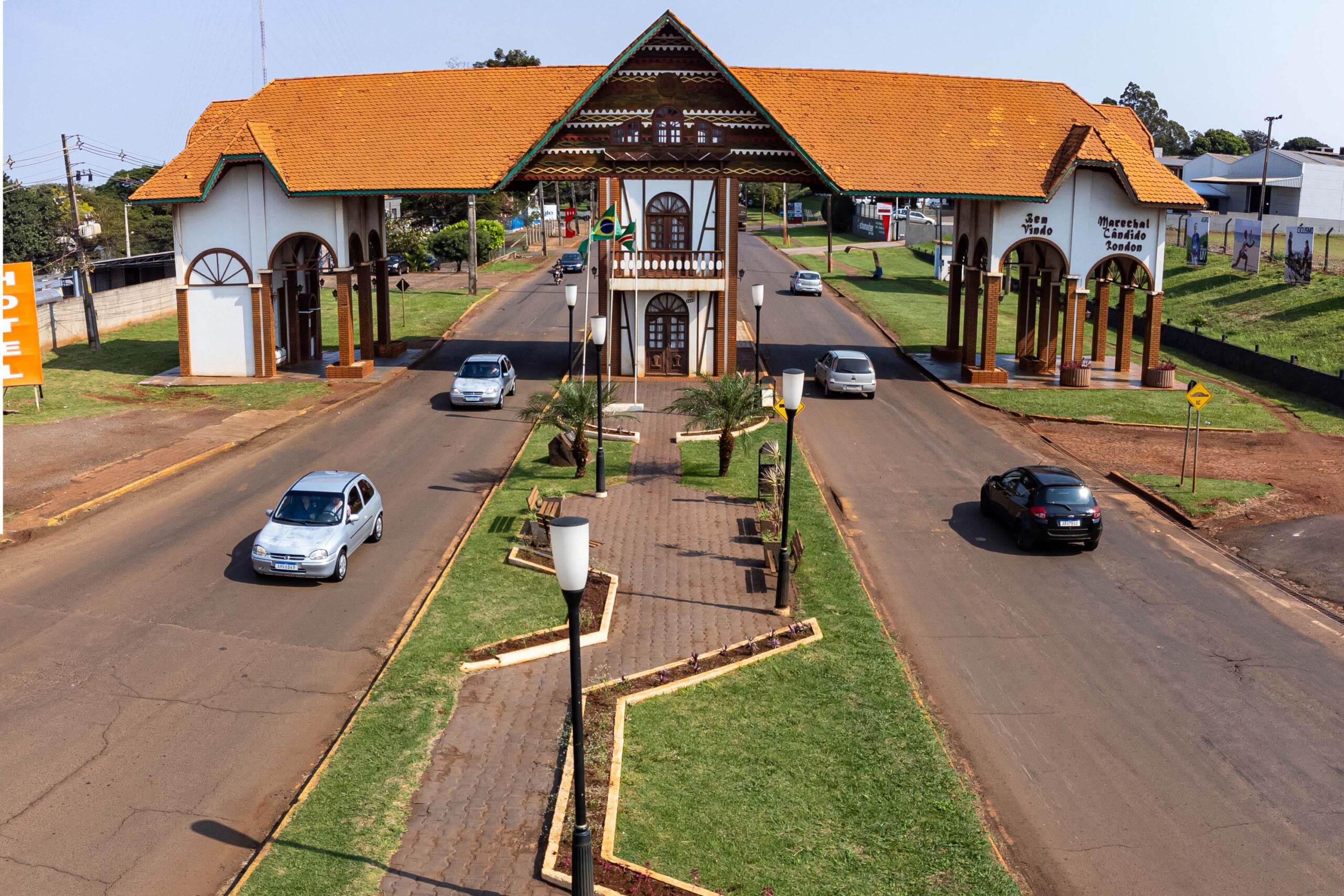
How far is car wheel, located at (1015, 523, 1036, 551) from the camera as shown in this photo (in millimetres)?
23750

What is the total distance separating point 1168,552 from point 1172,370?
18.9 meters

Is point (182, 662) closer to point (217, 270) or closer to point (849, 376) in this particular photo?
point (849, 376)

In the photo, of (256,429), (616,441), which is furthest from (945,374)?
(256,429)

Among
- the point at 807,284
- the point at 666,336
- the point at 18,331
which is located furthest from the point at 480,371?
the point at 807,284

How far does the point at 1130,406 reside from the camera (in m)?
38.2

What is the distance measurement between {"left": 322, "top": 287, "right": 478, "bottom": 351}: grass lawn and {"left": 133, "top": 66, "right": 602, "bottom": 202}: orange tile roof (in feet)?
31.4

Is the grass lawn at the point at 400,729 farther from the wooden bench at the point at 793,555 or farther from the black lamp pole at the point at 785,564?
the wooden bench at the point at 793,555

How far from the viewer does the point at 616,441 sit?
32.3 metres

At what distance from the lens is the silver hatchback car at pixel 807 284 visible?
66.6 metres

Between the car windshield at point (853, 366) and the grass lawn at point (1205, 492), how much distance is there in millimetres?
11121

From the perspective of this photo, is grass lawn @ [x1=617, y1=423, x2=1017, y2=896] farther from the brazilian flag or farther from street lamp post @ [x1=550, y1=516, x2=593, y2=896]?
the brazilian flag

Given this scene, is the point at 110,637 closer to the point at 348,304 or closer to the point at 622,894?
the point at 622,894

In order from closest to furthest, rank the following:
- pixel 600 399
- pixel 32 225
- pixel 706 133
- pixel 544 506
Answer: pixel 544 506 < pixel 600 399 < pixel 706 133 < pixel 32 225

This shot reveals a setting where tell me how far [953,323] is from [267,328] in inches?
1016
